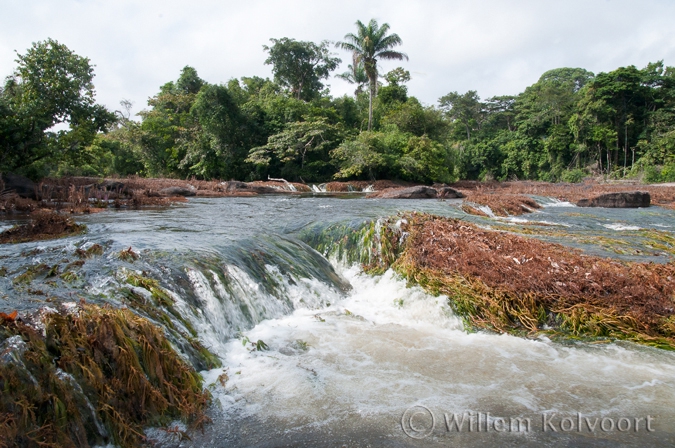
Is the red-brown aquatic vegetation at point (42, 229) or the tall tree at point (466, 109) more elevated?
the tall tree at point (466, 109)

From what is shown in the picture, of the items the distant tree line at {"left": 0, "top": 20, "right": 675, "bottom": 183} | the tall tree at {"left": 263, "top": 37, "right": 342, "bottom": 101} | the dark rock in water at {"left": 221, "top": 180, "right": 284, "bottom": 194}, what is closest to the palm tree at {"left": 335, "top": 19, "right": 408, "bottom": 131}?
the distant tree line at {"left": 0, "top": 20, "right": 675, "bottom": 183}

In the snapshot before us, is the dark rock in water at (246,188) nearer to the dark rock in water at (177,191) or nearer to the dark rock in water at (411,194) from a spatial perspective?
the dark rock in water at (177,191)

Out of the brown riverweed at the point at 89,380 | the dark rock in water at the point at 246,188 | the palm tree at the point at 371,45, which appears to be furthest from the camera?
the palm tree at the point at 371,45

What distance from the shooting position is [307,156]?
3522cm

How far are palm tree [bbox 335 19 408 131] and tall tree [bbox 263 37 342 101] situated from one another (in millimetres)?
6884

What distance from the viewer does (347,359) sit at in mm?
4383

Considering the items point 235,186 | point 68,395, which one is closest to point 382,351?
point 68,395

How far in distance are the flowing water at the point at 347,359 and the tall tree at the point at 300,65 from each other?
4151 cm

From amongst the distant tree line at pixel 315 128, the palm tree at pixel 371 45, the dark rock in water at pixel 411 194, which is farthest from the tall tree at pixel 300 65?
the dark rock in water at pixel 411 194

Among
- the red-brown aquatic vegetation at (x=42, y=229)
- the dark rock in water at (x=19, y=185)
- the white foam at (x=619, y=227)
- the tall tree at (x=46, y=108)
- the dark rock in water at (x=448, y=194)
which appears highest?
the tall tree at (x=46, y=108)

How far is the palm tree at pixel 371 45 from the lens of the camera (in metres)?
38.4

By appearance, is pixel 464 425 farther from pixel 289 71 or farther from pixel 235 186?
pixel 289 71

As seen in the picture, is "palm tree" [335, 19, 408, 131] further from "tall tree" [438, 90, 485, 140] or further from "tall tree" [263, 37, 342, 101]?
"tall tree" [438, 90, 485, 140]

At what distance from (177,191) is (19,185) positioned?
25.6 feet
